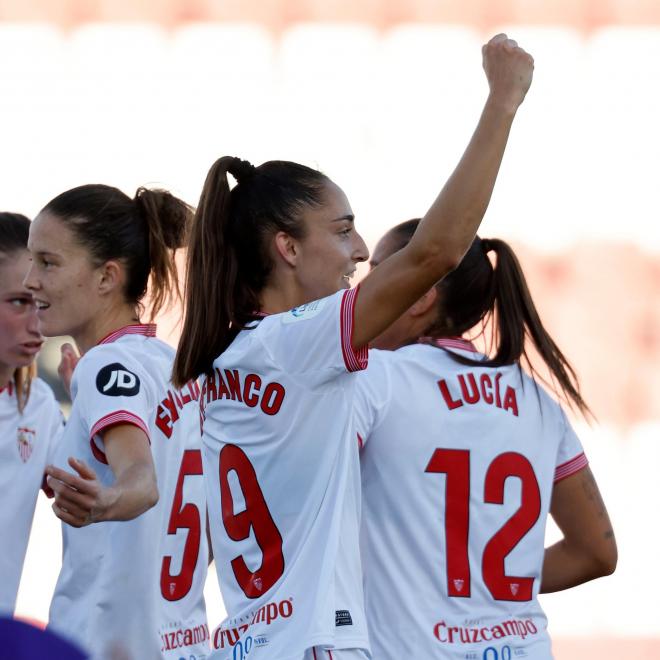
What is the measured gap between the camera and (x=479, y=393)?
284 cm

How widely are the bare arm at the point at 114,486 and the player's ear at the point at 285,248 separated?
1.44ft

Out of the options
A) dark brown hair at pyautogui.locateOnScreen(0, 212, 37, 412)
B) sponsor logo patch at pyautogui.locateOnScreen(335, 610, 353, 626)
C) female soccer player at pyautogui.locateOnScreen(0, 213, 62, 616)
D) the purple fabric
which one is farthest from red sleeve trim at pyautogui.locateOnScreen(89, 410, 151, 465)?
the purple fabric

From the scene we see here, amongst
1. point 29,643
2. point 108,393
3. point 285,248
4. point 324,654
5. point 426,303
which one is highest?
point 426,303

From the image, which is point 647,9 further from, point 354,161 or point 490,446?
point 490,446

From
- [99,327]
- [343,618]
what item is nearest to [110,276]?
[99,327]

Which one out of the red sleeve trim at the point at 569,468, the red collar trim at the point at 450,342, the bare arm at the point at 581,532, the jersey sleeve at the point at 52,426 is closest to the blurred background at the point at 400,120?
the jersey sleeve at the point at 52,426

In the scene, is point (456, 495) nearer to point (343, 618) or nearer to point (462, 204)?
point (343, 618)

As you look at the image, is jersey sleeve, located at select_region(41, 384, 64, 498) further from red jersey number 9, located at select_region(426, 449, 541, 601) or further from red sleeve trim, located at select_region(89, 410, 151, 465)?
red jersey number 9, located at select_region(426, 449, 541, 601)

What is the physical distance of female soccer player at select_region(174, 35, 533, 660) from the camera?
2.05 meters

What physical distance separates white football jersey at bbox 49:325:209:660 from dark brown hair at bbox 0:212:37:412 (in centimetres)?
69

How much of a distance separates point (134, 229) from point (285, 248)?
62 cm

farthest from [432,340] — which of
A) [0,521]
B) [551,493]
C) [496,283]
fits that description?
[0,521]

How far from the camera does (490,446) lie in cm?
282

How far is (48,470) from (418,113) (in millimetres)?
6526
